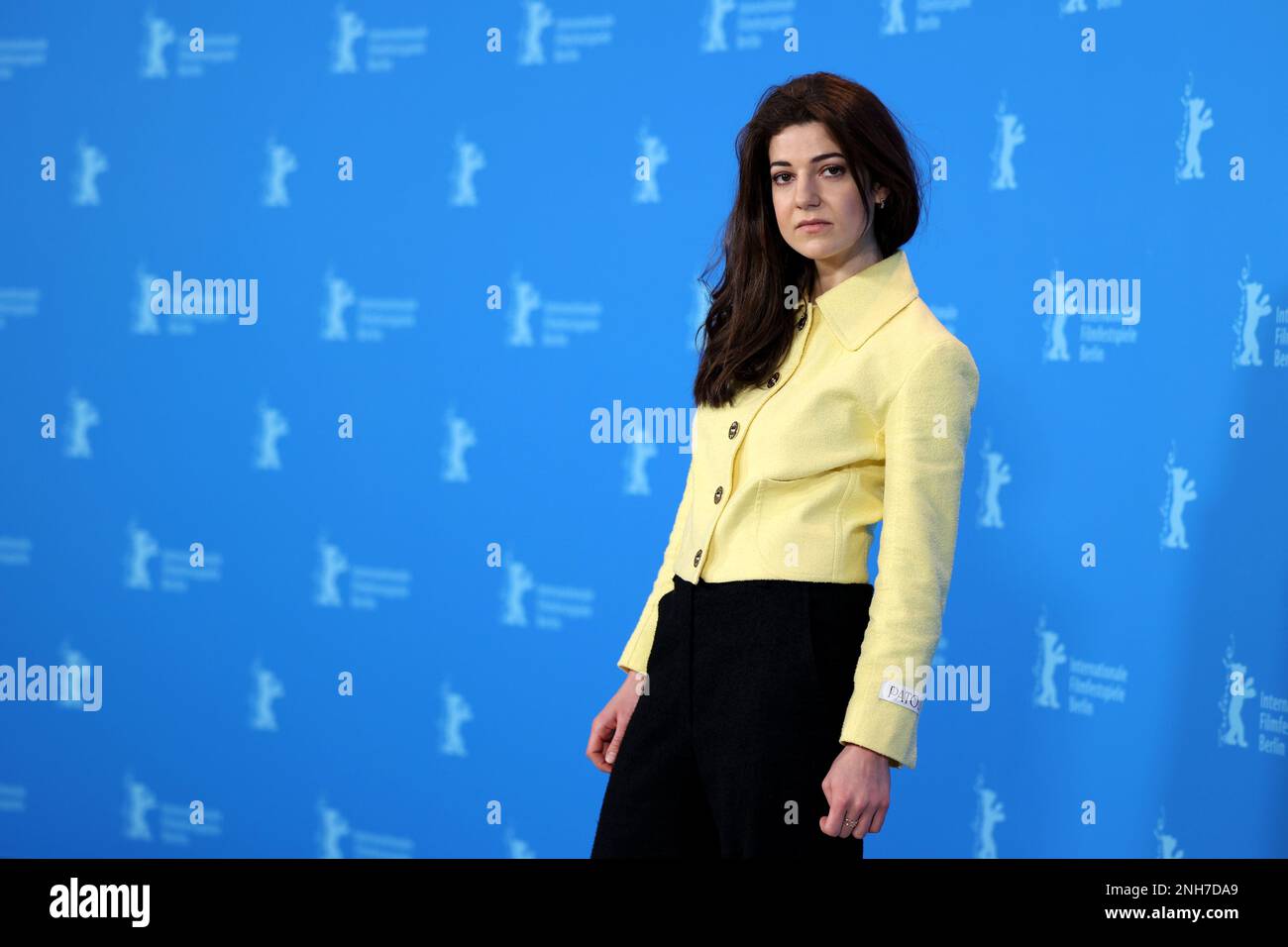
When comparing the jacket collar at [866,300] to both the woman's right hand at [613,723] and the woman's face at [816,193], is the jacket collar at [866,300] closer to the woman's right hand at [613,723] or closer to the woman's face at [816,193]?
the woman's face at [816,193]

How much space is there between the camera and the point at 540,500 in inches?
115

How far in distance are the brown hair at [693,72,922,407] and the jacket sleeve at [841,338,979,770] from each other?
224 mm

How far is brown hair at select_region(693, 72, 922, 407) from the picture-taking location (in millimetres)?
1618

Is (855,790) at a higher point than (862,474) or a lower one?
lower

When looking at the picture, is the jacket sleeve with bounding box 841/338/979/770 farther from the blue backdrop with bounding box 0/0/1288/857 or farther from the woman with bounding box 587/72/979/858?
the blue backdrop with bounding box 0/0/1288/857

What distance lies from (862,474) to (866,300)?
0.70 ft

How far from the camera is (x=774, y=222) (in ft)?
5.71

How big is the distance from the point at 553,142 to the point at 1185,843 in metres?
1.92

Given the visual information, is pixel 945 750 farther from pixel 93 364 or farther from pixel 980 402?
pixel 93 364

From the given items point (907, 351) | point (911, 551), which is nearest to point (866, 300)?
point (907, 351)

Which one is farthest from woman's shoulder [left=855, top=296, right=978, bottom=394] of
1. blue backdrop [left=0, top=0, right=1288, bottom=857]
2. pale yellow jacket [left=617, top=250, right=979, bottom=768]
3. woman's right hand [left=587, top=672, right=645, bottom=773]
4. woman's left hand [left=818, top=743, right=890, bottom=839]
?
blue backdrop [left=0, top=0, right=1288, bottom=857]

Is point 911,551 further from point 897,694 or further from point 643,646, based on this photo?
point 643,646

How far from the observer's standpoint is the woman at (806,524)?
4.88 feet
